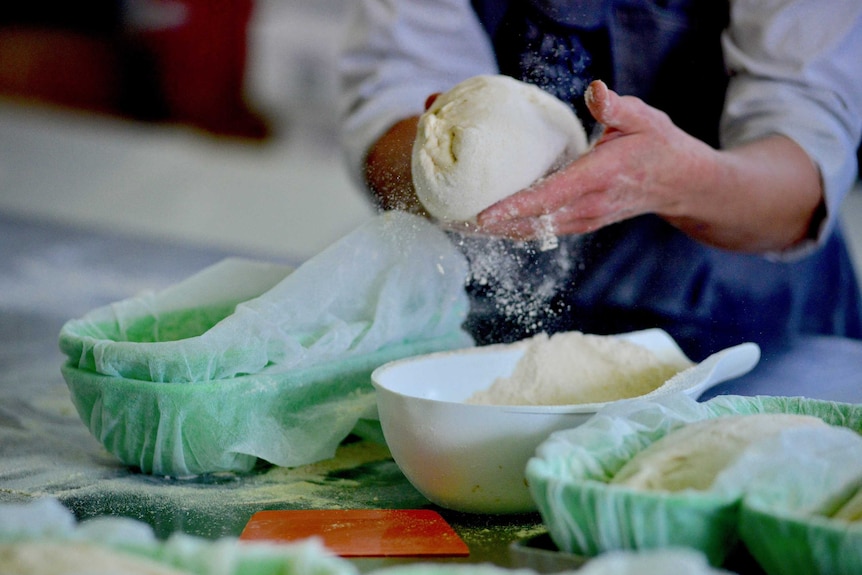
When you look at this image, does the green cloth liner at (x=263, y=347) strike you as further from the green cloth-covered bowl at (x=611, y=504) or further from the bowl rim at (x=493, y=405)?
the green cloth-covered bowl at (x=611, y=504)

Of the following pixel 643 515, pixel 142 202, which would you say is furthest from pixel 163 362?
pixel 142 202

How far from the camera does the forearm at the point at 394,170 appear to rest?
113 centimetres

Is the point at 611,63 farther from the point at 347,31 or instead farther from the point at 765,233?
the point at 347,31

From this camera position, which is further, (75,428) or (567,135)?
(75,428)

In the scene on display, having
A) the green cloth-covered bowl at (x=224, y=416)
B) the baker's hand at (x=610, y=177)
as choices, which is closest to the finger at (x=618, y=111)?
the baker's hand at (x=610, y=177)

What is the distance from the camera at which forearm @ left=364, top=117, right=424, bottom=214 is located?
3.70 ft

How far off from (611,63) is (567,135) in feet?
0.56

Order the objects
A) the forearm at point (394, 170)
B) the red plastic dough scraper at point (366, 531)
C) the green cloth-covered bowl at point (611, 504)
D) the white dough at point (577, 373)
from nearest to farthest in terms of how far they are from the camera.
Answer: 1. the green cloth-covered bowl at point (611, 504)
2. the red plastic dough scraper at point (366, 531)
3. the white dough at point (577, 373)
4. the forearm at point (394, 170)

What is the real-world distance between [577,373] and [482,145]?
11.3 inches

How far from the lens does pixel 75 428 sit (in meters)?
1.25

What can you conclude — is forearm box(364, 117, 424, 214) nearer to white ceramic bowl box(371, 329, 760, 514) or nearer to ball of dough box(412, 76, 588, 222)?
ball of dough box(412, 76, 588, 222)

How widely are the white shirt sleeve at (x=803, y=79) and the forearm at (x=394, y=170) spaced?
559mm

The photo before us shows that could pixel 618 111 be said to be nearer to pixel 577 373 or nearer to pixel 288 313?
pixel 577 373

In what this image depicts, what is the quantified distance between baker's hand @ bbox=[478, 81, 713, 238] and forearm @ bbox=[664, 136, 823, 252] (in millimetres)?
64
